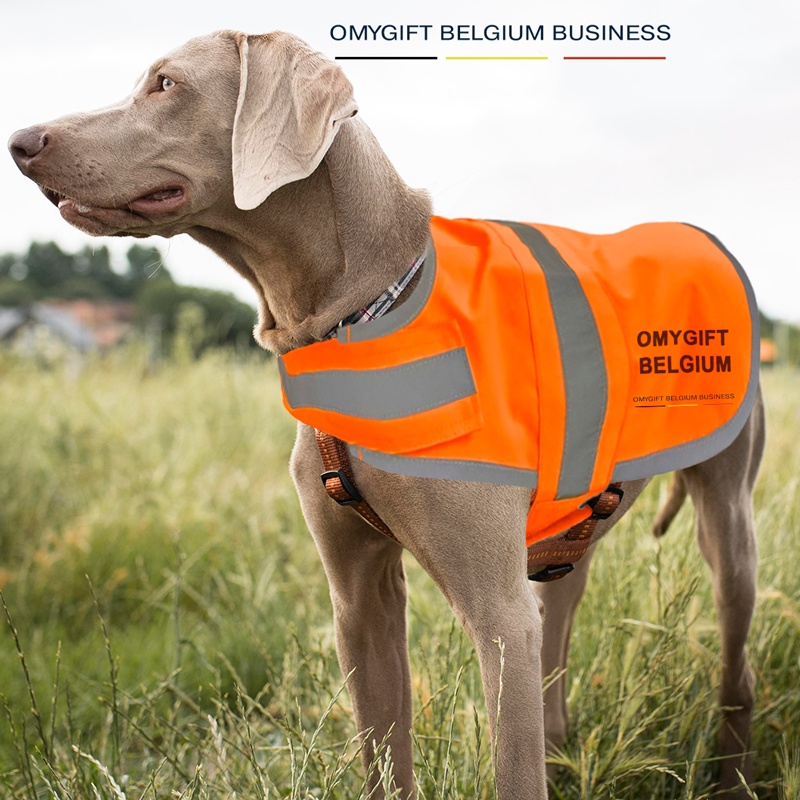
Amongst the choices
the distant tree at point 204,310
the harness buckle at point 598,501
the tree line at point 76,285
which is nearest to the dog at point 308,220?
the harness buckle at point 598,501

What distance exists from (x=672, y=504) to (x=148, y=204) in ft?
6.06

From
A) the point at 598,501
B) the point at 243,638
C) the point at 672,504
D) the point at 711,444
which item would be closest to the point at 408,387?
the point at 598,501

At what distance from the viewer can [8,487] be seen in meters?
4.84

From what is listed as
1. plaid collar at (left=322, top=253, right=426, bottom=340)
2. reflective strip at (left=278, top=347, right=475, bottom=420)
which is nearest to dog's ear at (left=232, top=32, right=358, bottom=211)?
plaid collar at (left=322, top=253, right=426, bottom=340)

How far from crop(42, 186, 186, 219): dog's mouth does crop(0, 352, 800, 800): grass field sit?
0.85m

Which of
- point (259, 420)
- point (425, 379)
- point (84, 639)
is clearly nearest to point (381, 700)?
point (425, 379)

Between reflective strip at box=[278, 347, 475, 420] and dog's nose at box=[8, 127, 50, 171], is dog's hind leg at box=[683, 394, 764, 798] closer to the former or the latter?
reflective strip at box=[278, 347, 475, 420]

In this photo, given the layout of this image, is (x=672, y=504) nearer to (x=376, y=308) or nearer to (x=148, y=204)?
(x=376, y=308)

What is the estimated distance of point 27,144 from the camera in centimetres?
197

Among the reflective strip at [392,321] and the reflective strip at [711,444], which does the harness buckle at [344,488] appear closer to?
the reflective strip at [392,321]

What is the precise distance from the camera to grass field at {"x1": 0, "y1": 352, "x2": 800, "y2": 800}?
2387 millimetres

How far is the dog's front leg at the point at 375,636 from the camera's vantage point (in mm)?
2264

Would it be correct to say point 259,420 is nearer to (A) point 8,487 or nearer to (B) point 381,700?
(A) point 8,487

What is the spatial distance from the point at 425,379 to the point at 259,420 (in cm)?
439
